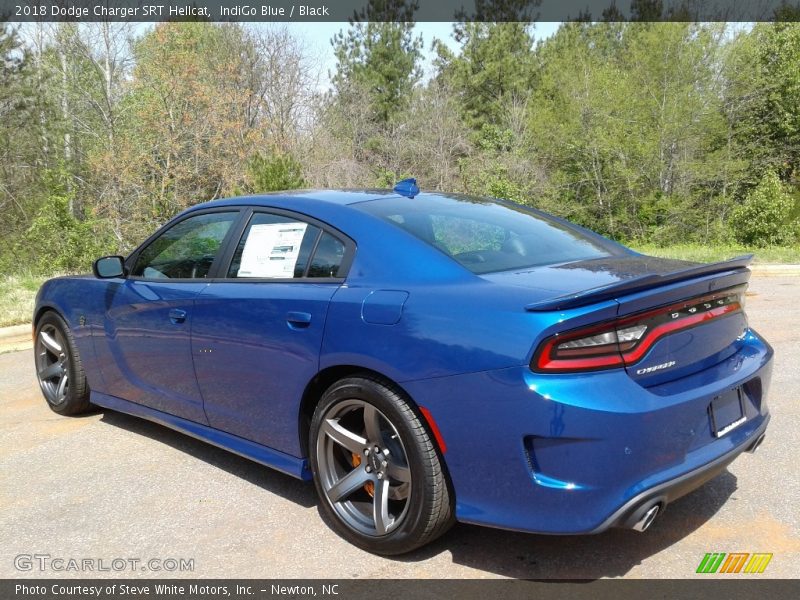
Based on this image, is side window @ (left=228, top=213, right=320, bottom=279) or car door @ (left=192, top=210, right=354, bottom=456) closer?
car door @ (left=192, top=210, right=354, bottom=456)

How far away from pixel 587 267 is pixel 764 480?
1.56 meters

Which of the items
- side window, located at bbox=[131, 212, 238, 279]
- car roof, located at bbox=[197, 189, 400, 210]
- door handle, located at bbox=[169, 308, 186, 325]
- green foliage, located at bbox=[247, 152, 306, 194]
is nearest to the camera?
car roof, located at bbox=[197, 189, 400, 210]

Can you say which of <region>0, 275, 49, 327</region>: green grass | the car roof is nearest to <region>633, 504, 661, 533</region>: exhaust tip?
the car roof

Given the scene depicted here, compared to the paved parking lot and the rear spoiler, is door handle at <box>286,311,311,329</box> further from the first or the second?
the rear spoiler

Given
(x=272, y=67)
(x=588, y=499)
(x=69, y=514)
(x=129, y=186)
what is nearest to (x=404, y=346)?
(x=588, y=499)

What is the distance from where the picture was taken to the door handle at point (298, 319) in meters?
3.17

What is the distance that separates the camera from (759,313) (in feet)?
26.8

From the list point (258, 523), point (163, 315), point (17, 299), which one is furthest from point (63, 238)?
point (258, 523)

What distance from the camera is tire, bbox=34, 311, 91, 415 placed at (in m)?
4.92

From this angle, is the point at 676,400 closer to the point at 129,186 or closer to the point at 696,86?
the point at 129,186

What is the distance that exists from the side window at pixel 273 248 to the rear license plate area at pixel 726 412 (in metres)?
1.89

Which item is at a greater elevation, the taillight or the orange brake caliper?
the taillight

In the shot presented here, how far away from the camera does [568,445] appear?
242cm

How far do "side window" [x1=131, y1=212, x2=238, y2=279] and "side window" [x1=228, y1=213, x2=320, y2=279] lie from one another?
219mm
